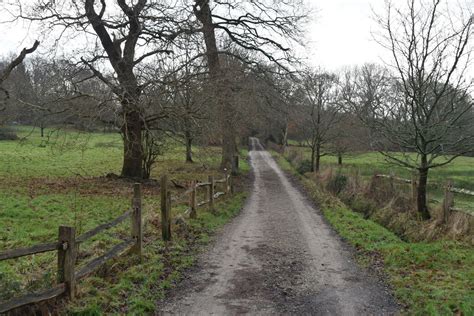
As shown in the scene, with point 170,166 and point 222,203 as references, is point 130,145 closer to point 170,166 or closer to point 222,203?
point 222,203

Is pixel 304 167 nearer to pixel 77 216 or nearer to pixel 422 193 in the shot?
pixel 422 193

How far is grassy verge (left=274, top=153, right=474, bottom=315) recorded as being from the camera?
6.10m

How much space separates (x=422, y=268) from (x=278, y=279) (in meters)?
2.80

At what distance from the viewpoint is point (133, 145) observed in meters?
19.8

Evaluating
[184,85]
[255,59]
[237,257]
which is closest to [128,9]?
[184,85]

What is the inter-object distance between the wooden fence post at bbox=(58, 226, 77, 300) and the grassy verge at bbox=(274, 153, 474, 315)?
4.65 metres

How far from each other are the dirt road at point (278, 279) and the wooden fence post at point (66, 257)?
1311 millimetres

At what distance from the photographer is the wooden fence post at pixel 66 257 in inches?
215

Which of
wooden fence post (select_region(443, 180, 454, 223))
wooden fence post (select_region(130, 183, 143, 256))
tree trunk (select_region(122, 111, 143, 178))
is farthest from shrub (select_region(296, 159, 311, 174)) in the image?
wooden fence post (select_region(130, 183, 143, 256))

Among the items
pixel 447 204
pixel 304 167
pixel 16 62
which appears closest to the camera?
pixel 447 204

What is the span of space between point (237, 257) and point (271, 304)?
2679 mm

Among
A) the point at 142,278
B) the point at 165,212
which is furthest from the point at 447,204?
the point at 142,278

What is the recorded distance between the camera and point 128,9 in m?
17.4

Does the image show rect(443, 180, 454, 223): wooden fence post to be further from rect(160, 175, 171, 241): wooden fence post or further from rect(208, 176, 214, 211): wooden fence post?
rect(160, 175, 171, 241): wooden fence post
